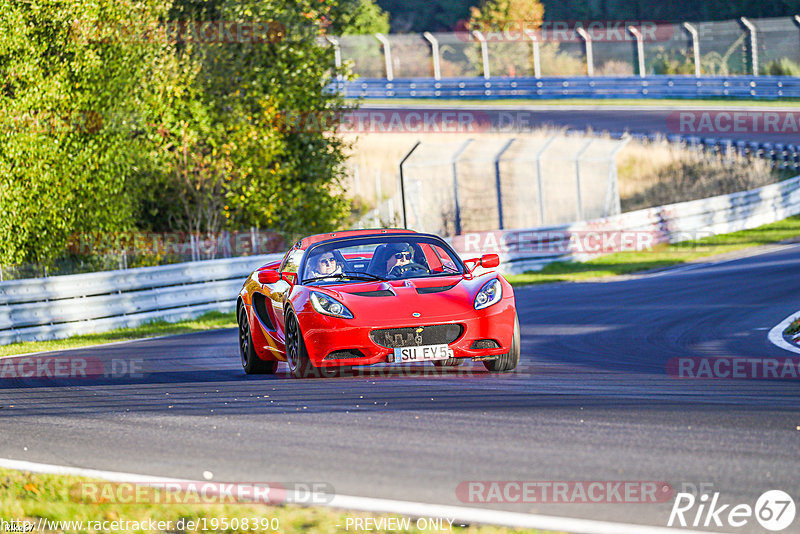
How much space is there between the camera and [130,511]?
544 cm

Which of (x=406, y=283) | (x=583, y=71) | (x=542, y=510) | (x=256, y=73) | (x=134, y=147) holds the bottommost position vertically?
(x=542, y=510)

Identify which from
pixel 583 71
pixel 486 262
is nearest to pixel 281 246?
pixel 486 262

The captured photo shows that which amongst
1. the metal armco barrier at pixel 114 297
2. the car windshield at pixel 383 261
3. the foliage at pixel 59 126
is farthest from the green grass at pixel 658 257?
the car windshield at pixel 383 261

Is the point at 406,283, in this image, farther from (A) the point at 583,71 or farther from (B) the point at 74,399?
(A) the point at 583,71

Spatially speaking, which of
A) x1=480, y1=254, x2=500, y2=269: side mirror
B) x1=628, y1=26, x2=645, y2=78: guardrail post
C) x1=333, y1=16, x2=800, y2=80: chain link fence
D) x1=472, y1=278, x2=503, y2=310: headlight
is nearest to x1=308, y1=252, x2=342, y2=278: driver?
x1=480, y1=254, x2=500, y2=269: side mirror

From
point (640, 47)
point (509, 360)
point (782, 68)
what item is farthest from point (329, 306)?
point (782, 68)

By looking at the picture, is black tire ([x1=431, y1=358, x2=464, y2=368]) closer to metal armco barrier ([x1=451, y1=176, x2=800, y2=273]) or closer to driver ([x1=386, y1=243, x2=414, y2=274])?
driver ([x1=386, y1=243, x2=414, y2=274])

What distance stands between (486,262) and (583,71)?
4154 cm

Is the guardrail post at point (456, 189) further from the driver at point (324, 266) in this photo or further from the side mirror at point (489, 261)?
the side mirror at point (489, 261)

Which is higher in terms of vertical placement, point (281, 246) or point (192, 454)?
point (281, 246)

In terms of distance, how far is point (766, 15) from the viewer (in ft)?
189

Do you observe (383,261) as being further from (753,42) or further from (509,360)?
(753,42)

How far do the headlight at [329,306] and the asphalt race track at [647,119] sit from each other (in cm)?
2855

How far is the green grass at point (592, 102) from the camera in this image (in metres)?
41.0
